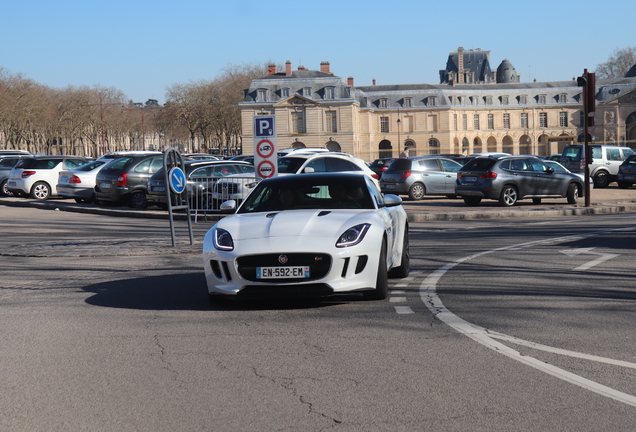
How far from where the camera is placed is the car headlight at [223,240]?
7930mm

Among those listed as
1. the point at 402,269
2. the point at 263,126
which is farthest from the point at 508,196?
the point at 402,269

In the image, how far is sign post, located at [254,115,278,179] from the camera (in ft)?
52.7

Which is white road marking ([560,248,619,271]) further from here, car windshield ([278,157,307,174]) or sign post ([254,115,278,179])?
car windshield ([278,157,307,174])

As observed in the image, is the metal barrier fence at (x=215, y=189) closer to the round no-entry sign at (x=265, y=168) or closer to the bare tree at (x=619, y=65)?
the round no-entry sign at (x=265, y=168)

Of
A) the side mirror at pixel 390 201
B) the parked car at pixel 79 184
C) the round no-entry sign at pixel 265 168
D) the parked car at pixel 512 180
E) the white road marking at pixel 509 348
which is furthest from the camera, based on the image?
the parked car at pixel 79 184

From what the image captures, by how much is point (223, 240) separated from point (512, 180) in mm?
17329

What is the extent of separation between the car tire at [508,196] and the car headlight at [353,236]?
16.7 meters

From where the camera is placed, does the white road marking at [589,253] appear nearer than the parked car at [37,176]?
Yes

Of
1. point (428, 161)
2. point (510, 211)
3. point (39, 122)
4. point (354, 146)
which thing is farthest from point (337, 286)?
point (354, 146)

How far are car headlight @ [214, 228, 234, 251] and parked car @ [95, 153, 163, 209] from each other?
1629 centimetres

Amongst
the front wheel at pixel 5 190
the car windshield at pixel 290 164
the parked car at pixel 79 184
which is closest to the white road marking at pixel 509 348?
the car windshield at pixel 290 164

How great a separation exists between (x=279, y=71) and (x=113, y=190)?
90.7 metres

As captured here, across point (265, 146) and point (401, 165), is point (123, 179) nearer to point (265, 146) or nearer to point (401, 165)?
point (265, 146)

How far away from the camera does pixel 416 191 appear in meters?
28.7
